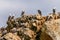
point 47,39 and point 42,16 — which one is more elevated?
point 42,16

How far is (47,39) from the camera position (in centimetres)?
6506

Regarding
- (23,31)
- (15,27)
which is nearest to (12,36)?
(23,31)

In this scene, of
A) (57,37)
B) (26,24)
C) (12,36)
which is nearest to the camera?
(57,37)

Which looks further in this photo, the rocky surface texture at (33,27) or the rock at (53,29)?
the rocky surface texture at (33,27)

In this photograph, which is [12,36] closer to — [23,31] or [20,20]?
[23,31]

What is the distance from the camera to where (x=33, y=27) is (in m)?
72.2

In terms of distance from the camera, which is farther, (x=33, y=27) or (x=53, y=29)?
(x=33, y=27)

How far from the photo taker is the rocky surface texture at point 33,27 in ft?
215

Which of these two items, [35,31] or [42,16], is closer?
[35,31]

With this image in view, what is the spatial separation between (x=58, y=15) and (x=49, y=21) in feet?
25.2

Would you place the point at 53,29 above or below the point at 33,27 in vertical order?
below

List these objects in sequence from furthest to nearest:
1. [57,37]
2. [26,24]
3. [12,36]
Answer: [26,24] < [12,36] < [57,37]

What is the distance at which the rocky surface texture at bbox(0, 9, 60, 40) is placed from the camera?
65438 mm

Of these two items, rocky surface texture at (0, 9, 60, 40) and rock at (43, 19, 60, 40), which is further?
rocky surface texture at (0, 9, 60, 40)
